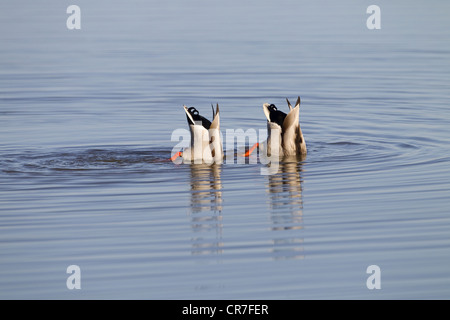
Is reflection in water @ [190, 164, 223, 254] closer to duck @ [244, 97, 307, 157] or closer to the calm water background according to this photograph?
the calm water background

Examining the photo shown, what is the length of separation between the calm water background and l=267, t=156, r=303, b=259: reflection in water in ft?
0.09

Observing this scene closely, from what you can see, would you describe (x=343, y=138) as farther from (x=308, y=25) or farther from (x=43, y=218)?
(x=308, y=25)

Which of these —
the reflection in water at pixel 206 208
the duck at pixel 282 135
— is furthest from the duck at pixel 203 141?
the duck at pixel 282 135

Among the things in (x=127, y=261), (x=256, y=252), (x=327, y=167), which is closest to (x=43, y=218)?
(x=127, y=261)

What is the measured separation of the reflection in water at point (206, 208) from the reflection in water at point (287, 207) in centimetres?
52

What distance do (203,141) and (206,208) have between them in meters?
2.09

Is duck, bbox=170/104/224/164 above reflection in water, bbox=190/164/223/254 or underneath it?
above

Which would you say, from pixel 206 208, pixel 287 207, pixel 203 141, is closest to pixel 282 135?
pixel 203 141

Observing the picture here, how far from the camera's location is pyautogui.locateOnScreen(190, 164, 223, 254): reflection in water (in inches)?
309

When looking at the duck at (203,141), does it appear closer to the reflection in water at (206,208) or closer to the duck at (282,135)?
the reflection in water at (206,208)

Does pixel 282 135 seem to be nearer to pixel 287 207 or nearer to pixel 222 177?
pixel 222 177

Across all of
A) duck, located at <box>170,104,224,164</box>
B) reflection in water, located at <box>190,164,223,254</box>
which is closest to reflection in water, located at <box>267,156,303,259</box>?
reflection in water, located at <box>190,164,223,254</box>

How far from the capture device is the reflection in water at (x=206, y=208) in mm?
7852

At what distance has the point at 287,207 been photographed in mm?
9141
